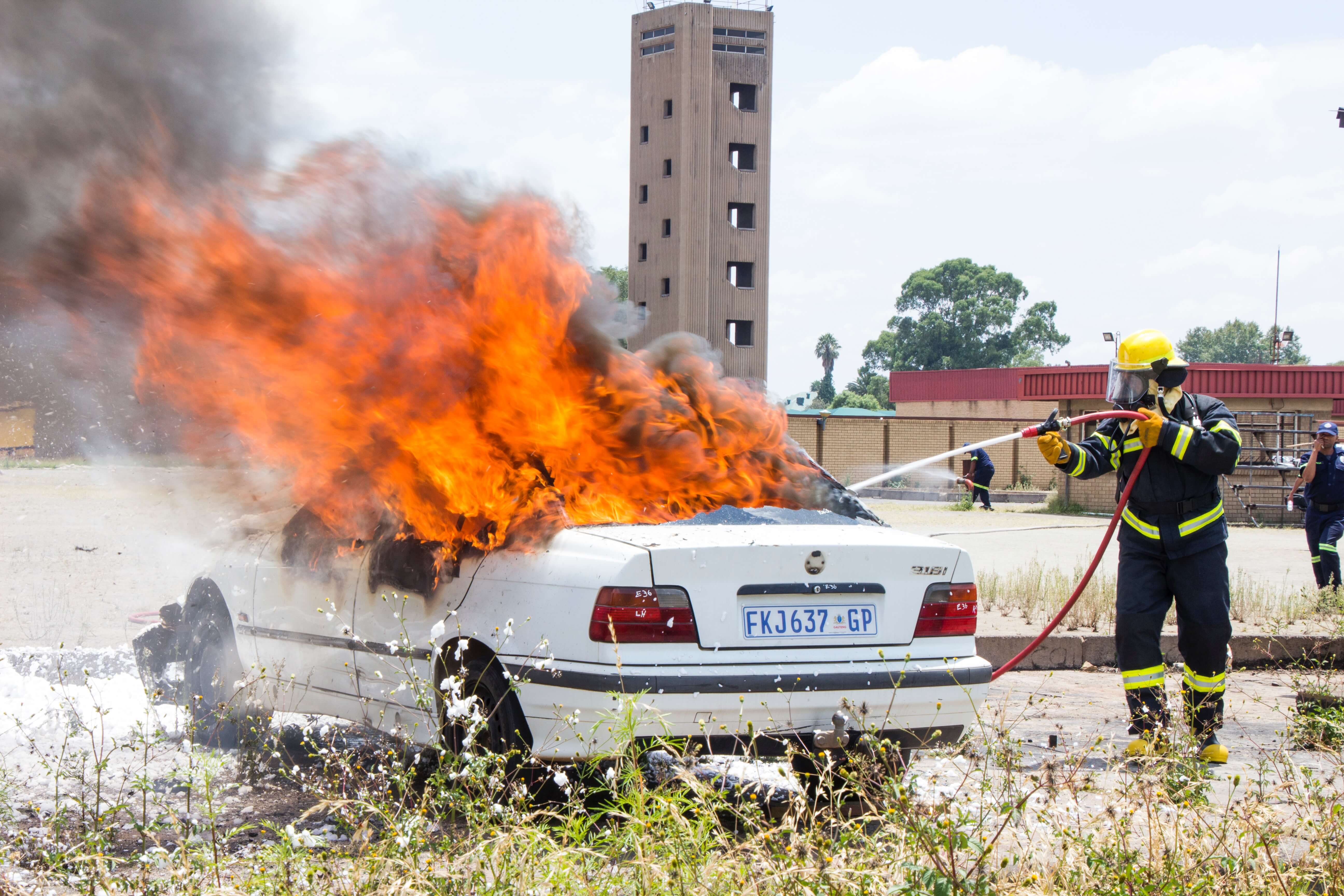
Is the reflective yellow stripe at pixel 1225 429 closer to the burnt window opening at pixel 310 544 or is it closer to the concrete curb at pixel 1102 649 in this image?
the concrete curb at pixel 1102 649

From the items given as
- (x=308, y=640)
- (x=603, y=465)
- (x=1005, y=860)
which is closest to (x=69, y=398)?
(x=308, y=640)

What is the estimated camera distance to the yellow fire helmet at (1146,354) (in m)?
6.07

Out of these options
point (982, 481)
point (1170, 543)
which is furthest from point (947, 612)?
point (982, 481)

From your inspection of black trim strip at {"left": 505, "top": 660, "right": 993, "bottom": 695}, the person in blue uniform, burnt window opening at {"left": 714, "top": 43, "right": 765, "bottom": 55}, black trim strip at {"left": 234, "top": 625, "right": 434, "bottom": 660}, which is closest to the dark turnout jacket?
black trim strip at {"left": 505, "top": 660, "right": 993, "bottom": 695}

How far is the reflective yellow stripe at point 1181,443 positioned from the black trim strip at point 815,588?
2098 millimetres

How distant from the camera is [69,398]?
23.7ft

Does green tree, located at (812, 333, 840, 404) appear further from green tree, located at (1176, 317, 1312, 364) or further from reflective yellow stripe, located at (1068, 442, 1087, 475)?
reflective yellow stripe, located at (1068, 442, 1087, 475)

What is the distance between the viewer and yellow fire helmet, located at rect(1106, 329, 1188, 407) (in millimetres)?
6070

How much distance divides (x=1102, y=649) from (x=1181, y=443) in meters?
3.17

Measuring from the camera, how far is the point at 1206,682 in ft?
18.7

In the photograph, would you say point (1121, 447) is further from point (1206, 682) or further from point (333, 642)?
point (333, 642)

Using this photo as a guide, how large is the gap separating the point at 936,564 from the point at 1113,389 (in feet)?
7.10

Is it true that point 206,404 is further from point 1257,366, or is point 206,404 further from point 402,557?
point 1257,366

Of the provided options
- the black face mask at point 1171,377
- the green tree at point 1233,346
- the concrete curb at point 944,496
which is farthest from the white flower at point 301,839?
the green tree at point 1233,346
